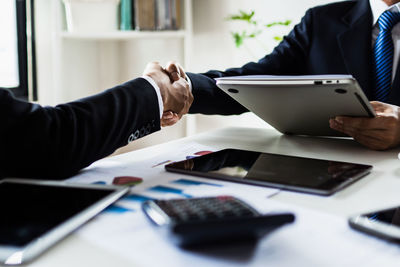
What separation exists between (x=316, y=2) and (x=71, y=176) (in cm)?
177

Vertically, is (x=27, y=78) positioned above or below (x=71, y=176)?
above

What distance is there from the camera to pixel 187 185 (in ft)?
2.20

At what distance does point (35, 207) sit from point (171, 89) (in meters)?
0.56

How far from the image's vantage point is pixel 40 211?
502 mm

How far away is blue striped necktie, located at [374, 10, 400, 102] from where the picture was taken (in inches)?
54.7

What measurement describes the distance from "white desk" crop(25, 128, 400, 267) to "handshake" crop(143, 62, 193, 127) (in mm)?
86

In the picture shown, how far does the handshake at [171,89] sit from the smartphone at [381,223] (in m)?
0.59

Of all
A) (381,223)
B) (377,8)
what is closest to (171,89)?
(381,223)

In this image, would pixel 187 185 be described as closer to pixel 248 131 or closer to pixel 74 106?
pixel 74 106

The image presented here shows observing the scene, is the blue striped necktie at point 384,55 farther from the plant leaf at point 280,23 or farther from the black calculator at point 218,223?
the black calculator at point 218,223

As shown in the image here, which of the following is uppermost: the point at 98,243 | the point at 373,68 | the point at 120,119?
the point at 373,68

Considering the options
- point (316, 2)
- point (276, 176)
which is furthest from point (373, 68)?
point (276, 176)

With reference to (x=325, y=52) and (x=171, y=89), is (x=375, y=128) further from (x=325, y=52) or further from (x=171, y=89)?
(x=325, y=52)

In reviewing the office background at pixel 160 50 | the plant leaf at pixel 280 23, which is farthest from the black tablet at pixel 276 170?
the office background at pixel 160 50
